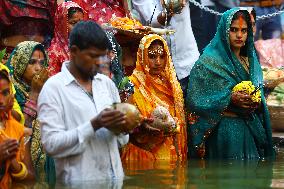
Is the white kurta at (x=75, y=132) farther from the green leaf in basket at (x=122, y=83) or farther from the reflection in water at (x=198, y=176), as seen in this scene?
the green leaf in basket at (x=122, y=83)

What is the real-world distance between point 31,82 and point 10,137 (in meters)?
1.65

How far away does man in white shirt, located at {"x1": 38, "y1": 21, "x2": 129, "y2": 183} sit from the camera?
5996mm

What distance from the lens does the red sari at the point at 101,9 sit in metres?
10.6

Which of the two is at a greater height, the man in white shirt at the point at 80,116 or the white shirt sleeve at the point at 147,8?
the white shirt sleeve at the point at 147,8

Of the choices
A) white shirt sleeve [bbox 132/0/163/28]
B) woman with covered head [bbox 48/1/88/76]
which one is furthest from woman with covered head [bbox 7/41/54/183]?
white shirt sleeve [bbox 132/0/163/28]

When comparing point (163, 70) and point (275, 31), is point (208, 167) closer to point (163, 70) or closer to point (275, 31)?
point (163, 70)

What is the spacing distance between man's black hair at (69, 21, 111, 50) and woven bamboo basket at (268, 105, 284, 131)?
5.17 m

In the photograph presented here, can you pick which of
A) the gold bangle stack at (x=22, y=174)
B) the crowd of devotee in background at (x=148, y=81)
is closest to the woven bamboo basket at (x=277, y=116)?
the crowd of devotee in background at (x=148, y=81)

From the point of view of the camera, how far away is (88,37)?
6.10 meters

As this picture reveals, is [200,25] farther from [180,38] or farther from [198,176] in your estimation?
[198,176]

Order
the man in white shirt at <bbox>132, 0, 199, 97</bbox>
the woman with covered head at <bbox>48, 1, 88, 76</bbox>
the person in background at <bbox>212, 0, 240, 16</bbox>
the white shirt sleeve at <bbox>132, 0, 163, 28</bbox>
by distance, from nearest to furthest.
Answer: the woman with covered head at <bbox>48, 1, 88, 76</bbox>
the white shirt sleeve at <bbox>132, 0, 163, 28</bbox>
the man in white shirt at <bbox>132, 0, 199, 97</bbox>
the person in background at <bbox>212, 0, 240, 16</bbox>

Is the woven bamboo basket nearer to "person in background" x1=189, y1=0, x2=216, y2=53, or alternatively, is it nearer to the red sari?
"person in background" x1=189, y1=0, x2=216, y2=53

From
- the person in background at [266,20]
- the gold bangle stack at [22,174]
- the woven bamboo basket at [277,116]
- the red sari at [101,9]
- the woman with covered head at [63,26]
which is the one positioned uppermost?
the person in background at [266,20]

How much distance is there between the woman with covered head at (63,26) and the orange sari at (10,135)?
2848 millimetres
